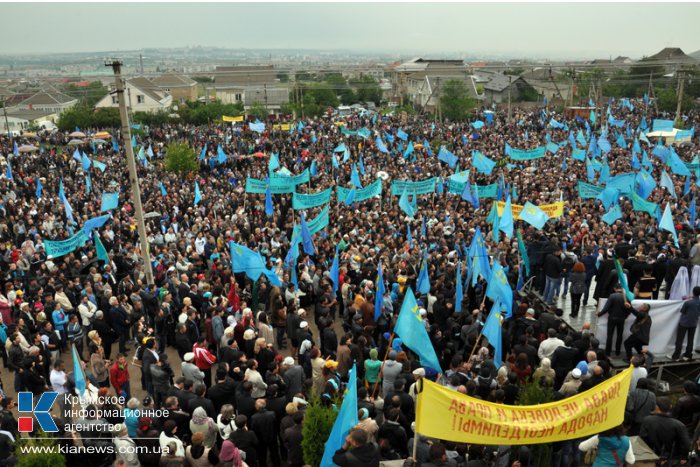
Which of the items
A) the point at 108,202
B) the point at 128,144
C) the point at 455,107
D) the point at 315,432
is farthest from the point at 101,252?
the point at 455,107

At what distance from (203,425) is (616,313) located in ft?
23.2

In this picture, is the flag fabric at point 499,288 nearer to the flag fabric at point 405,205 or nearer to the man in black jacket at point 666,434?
the man in black jacket at point 666,434

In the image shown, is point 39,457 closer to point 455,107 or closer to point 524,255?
point 524,255

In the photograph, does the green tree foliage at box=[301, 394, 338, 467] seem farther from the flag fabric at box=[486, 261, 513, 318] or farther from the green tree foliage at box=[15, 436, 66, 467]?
the flag fabric at box=[486, 261, 513, 318]

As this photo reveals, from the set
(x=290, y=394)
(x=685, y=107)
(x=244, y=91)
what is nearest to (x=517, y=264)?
(x=290, y=394)

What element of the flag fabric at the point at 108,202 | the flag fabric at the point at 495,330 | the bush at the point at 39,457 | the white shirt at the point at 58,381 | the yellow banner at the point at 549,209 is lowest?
the white shirt at the point at 58,381

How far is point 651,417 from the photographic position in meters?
6.43

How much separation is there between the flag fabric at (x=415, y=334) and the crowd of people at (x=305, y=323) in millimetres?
228

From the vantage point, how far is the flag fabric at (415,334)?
8.00 metres

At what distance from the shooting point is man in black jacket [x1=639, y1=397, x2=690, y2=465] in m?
Answer: 6.30

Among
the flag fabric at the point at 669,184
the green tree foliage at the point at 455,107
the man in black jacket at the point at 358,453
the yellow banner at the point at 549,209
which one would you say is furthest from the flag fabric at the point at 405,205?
the green tree foliage at the point at 455,107

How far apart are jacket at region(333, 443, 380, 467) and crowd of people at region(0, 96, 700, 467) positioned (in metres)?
0.03

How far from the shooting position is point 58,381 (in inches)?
325

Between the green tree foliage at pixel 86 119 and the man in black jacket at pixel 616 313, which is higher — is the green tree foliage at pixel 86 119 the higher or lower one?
the higher one
